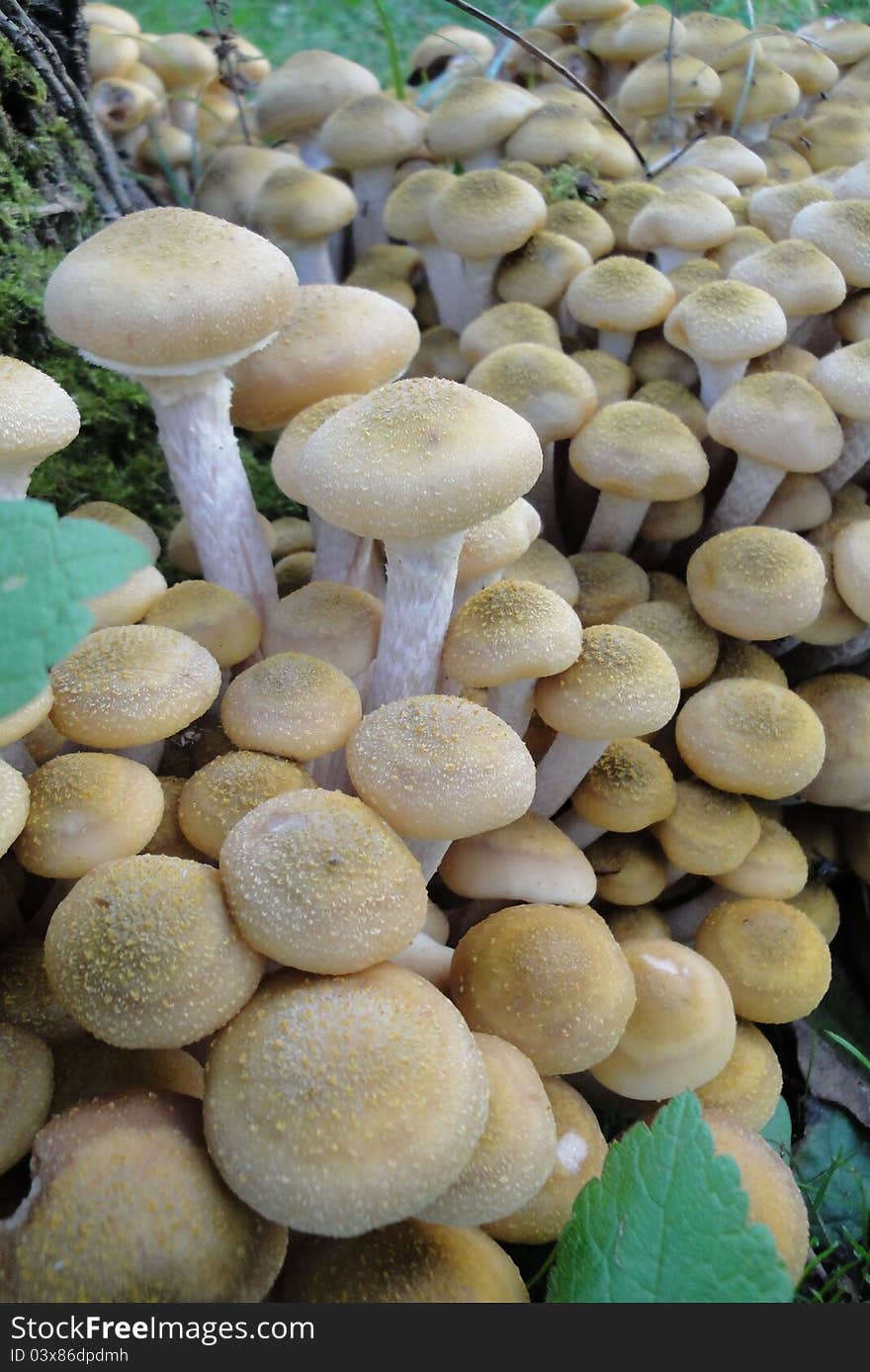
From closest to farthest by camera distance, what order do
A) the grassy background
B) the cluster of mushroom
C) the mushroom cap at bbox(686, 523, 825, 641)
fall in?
the cluster of mushroom → the mushroom cap at bbox(686, 523, 825, 641) → the grassy background

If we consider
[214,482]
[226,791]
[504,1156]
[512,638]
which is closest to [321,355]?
[214,482]

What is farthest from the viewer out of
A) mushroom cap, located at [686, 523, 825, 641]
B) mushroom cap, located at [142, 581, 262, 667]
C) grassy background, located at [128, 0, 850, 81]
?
grassy background, located at [128, 0, 850, 81]

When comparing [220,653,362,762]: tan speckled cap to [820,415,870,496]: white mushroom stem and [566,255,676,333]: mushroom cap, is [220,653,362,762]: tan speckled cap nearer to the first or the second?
[566,255,676,333]: mushroom cap

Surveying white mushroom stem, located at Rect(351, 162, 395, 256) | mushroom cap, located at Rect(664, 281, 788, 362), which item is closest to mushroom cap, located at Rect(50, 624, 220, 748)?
mushroom cap, located at Rect(664, 281, 788, 362)

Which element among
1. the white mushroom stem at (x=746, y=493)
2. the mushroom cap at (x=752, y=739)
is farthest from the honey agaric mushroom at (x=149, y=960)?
the white mushroom stem at (x=746, y=493)

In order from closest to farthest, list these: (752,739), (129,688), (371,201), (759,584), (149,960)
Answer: (149,960) < (129,688) < (752,739) < (759,584) < (371,201)

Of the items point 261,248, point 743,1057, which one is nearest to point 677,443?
point 261,248

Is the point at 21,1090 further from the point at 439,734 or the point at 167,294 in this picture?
the point at 167,294
